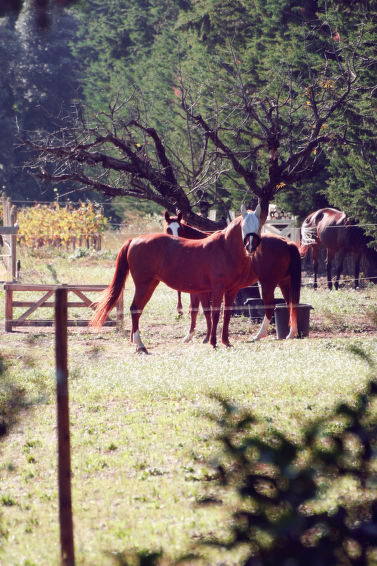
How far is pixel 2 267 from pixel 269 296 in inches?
546

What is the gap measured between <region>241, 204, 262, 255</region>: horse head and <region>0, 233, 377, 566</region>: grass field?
1474 millimetres

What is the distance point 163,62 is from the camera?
127 ft

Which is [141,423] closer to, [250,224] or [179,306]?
[250,224]

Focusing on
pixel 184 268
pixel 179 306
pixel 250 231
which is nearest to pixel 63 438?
pixel 250 231

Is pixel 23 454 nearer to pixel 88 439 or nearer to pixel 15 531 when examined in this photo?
pixel 88 439

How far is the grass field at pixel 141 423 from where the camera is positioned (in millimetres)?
5180

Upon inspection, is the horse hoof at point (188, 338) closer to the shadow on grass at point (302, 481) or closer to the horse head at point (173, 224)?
the horse head at point (173, 224)

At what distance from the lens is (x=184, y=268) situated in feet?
42.6

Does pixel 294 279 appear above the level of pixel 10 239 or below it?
above

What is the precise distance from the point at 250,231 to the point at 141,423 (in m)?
4.73

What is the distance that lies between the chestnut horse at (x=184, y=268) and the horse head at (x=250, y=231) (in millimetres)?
378

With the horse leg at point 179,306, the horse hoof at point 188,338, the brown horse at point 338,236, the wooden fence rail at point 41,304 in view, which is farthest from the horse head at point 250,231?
the brown horse at point 338,236

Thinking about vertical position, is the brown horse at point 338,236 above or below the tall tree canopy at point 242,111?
below

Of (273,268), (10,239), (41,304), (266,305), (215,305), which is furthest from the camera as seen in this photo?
(10,239)
